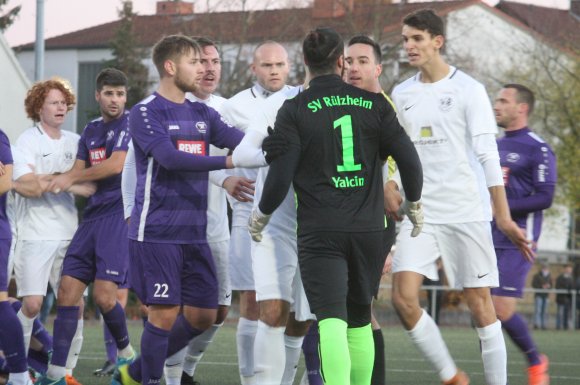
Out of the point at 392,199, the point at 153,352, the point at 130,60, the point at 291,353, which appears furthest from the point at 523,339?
the point at 130,60

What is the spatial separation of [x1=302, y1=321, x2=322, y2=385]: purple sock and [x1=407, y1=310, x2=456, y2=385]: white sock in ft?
3.17

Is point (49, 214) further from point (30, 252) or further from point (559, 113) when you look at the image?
point (559, 113)

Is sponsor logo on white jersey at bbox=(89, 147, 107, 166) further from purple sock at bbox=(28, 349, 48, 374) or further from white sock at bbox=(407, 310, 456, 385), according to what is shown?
white sock at bbox=(407, 310, 456, 385)

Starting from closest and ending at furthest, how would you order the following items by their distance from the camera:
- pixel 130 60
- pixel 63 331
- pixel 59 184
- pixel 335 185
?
pixel 335 185 → pixel 63 331 → pixel 59 184 → pixel 130 60

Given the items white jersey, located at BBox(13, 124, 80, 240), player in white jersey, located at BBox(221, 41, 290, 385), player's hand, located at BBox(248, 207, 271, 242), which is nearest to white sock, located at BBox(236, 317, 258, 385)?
player in white jersey, located at BBox(221, 41, 290, 385)

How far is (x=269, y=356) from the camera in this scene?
25.7 feet

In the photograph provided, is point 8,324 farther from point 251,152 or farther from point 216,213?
point 251,152

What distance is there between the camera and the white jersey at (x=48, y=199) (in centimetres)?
1091

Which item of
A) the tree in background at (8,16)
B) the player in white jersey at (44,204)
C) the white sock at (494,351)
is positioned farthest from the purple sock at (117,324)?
the tree in background at (8,16)

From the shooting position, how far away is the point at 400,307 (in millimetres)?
8562

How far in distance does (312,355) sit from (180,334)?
3.44ft

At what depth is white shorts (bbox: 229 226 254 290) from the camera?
953cm

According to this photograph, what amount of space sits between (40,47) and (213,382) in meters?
15.5

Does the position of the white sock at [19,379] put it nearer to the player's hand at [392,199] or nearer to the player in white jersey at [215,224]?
the player in white jersey at [215,224]
